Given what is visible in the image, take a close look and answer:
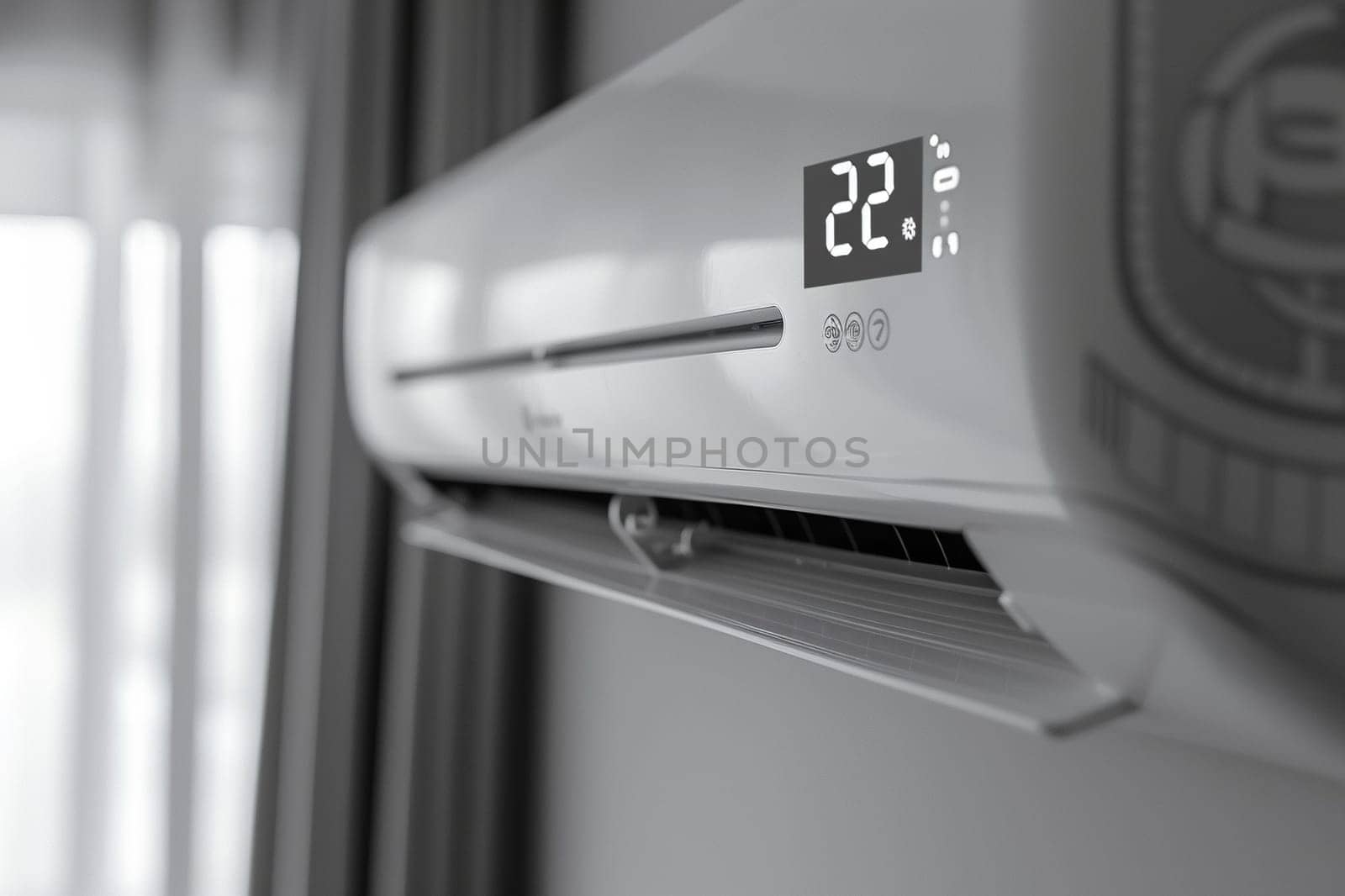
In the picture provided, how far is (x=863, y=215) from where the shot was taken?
511mm

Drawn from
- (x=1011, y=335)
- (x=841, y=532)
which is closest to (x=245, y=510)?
(x=841, y=532)

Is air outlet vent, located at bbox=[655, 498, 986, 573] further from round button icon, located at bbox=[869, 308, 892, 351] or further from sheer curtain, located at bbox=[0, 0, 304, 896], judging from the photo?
sheer curtain, located at bbox=[0, 0, 304, 896]

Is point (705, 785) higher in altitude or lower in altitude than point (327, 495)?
lower

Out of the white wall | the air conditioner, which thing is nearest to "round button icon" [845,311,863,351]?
the air conditioner

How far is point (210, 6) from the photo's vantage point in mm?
1601

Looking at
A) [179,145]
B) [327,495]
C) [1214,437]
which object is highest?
[179,145]

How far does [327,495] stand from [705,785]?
2.42 feet

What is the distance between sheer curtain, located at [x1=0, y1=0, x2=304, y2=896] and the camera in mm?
1566

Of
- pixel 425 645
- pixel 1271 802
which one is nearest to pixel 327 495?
pixel 425 645

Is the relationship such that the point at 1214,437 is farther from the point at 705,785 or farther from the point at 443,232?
the point at 705,785

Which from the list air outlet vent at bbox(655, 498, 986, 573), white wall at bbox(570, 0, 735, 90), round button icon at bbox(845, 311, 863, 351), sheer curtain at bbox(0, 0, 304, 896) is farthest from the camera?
sheer curtain at bbox(0, 0, 304, 896)

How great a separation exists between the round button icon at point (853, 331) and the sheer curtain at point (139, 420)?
1317 mm

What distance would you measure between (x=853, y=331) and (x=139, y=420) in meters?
1.41

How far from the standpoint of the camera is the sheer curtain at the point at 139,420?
1.57 m
